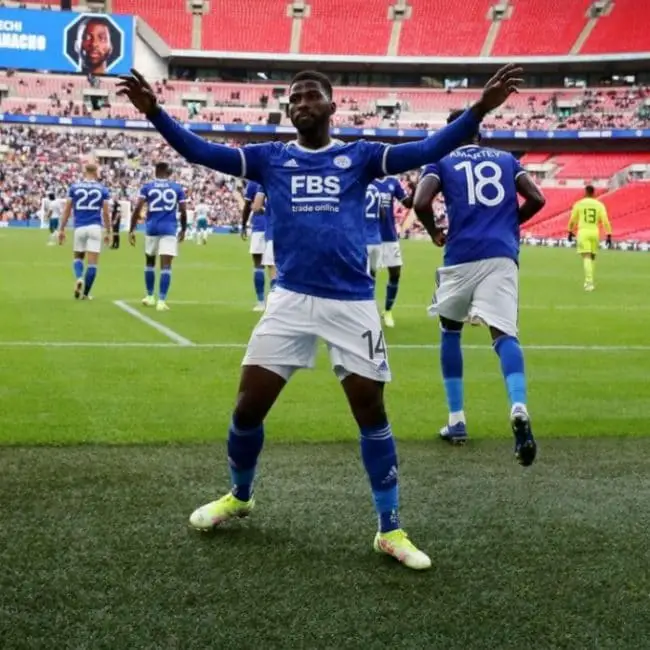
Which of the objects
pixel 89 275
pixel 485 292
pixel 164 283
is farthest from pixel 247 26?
pixel 485 292

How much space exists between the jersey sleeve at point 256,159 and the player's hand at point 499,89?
1009 mm

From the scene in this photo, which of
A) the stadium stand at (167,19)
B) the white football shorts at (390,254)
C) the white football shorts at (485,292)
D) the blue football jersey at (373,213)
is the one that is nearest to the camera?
the white football shorts at (485,292)

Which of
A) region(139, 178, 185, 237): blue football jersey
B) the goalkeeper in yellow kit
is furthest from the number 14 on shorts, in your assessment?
the goalkeeper in yellow kit

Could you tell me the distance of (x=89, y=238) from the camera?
1678 cm

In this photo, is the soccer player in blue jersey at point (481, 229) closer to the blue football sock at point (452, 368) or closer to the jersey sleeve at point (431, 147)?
the blue football sock at point (452, 368)

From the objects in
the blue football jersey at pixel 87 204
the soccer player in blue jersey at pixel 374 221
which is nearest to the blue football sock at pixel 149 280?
the blue football jersey at pixel 87 204

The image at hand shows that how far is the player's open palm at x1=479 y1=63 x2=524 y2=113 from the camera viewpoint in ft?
14.9

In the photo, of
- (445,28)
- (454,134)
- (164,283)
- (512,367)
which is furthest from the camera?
(445,28)

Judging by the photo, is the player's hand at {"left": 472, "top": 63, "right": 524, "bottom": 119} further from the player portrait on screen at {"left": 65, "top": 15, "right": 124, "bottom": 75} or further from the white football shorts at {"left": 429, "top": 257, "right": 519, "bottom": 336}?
the player portrait on screen at {"left": 65, "top": 15, "right": 124, "bottom": 75}

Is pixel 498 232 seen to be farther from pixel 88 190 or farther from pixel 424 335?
pixel 88 190

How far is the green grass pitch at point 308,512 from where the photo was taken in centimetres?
378

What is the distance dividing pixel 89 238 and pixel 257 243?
2.94 m

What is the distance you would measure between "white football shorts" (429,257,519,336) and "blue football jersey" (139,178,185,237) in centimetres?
951

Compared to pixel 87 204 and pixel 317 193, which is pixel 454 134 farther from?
Answer: pixel 87 204
